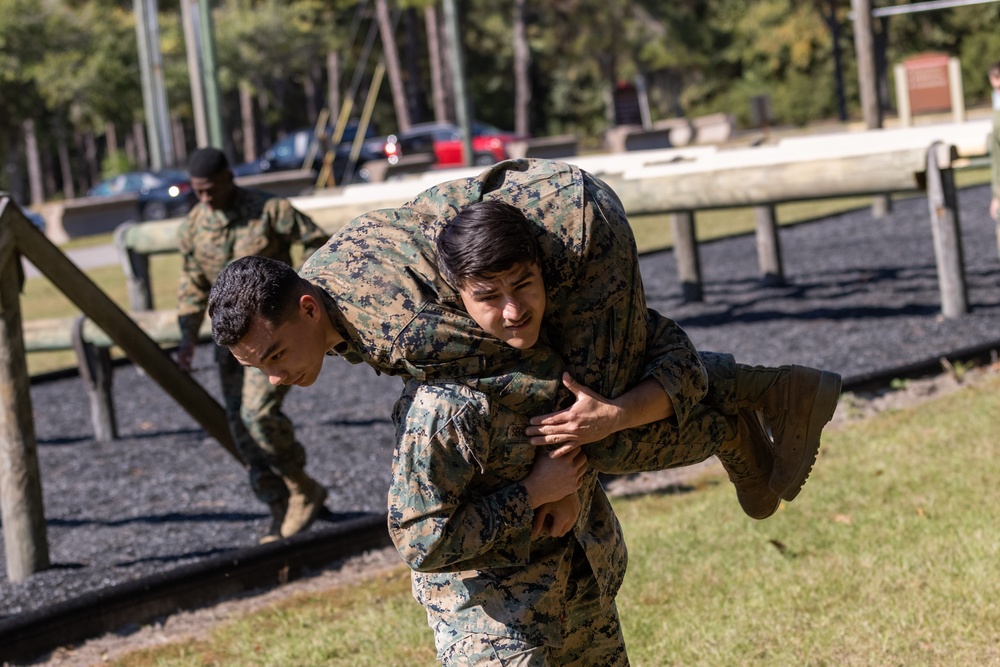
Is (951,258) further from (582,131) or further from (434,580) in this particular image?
(582,131)

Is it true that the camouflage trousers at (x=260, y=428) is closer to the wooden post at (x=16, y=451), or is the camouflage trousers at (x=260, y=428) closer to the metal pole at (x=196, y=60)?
the wooden post at (x=16, y=451)

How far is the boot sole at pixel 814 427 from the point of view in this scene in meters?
3.63

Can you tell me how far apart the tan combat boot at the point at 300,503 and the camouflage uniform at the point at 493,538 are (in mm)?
3595

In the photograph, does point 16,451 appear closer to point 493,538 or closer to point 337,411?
point 337,411

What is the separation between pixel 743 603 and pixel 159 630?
8.18 ft

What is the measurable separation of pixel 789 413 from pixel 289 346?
1.52m

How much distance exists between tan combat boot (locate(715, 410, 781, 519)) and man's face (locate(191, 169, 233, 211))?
3.98 metres

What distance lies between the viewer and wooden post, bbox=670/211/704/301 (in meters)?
12.2

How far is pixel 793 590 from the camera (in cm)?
495

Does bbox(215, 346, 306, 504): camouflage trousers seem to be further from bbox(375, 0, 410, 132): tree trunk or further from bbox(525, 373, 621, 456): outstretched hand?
bbox(375, 0, 410, 132): tree trunk

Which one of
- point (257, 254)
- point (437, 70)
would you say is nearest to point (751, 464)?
point (257, 254)

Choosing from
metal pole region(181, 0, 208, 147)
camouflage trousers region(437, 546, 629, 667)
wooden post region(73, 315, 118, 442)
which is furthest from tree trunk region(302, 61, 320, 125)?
camouflage trousers region(437, 546, 629, 667)

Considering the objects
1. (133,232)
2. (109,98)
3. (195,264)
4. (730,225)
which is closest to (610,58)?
(109,98)

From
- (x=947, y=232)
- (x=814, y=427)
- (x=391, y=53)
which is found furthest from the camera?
(x=391, y=53)
